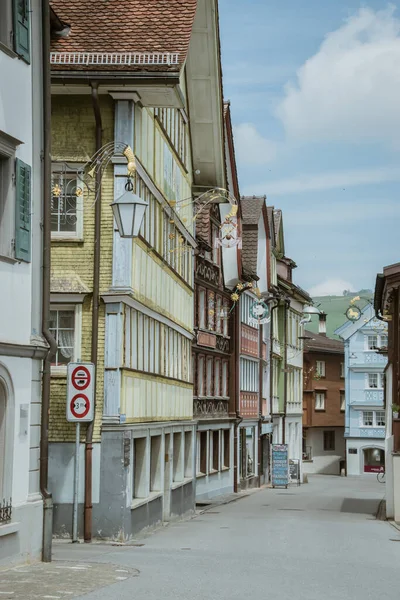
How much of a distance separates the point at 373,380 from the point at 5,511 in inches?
2699

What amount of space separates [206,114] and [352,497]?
2438cm

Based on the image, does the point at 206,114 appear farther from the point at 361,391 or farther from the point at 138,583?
the point at 361,391

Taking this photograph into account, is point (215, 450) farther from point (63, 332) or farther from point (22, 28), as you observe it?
point (22, 28)

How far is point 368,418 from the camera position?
8212 cm

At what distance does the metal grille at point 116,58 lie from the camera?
2306 cm

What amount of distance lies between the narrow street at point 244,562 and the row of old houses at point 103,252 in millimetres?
1238

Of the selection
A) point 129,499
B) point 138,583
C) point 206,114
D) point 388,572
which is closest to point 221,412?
point 206,114

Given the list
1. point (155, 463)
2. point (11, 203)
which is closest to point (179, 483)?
point (155, 463)

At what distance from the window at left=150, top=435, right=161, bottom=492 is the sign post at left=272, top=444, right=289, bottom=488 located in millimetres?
27535

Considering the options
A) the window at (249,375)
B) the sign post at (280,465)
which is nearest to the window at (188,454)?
the window at (249,375)

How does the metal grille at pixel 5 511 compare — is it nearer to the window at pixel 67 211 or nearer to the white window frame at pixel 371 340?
the window at pixel 67 211

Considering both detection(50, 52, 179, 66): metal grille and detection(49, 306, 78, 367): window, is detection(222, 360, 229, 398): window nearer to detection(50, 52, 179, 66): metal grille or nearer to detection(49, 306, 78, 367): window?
detection(49, 306, 78, 367): window

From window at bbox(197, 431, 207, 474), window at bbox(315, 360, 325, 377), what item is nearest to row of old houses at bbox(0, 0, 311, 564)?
window at bbox(197, 431, 207, 474)

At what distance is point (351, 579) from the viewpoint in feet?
53.5
